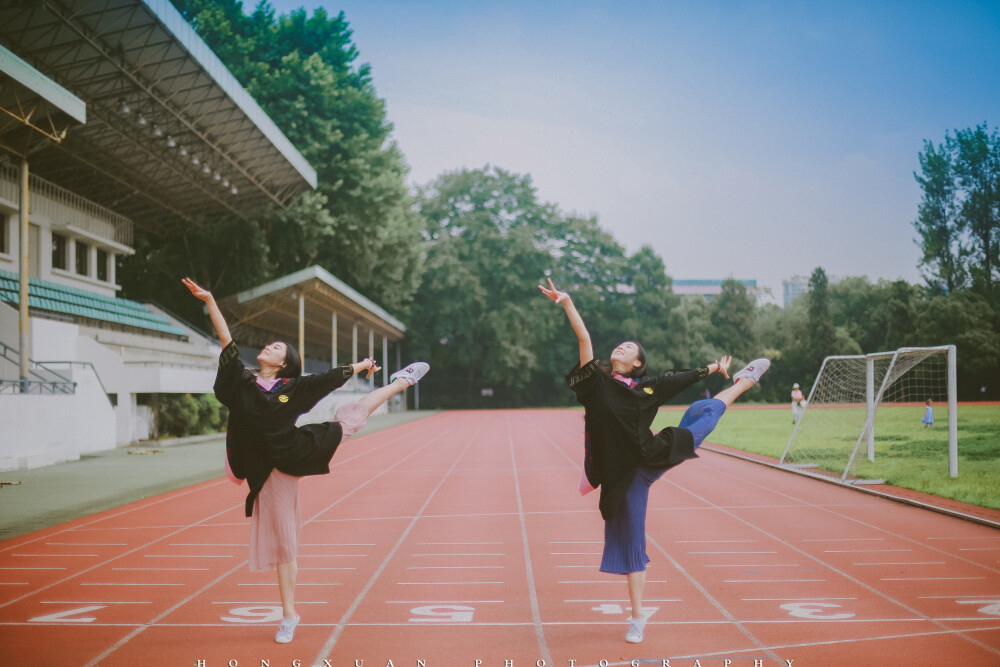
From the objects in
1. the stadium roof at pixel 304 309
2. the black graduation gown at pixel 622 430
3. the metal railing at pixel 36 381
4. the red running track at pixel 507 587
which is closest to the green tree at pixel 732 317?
the stadium roof at pixel 304 309

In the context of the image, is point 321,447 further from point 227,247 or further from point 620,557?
point 227,247

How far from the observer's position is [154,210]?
3334 cm

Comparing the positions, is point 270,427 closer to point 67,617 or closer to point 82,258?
point 67,617

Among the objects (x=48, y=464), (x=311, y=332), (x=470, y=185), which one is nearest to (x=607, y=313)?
(x=470, y=185)

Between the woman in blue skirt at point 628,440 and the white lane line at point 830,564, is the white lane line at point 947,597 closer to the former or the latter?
the white lane line at point 830,564

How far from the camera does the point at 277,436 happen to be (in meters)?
4.80

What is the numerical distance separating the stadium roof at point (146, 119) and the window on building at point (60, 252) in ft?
7.06

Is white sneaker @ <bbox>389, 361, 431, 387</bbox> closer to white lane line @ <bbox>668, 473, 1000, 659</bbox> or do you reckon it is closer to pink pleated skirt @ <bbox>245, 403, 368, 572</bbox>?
pink pleated skirt @ <bbox>245, 403, 368, 572</bbox>

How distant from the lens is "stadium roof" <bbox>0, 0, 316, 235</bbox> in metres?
18.7

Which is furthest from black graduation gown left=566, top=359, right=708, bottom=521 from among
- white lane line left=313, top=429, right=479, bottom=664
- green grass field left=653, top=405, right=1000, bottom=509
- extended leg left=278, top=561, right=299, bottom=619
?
green grass field left=653, top=405, right=1000, bottom=509

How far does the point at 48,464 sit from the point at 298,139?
23.7m

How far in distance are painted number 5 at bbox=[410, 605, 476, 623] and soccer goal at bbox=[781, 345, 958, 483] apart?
30.6 ft

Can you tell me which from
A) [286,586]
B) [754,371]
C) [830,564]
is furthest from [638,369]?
[830,564]

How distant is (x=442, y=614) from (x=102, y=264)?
29052 millimetres
